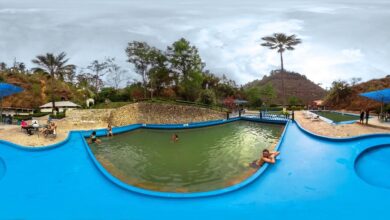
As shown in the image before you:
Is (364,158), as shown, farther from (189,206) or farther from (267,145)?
(189,206)

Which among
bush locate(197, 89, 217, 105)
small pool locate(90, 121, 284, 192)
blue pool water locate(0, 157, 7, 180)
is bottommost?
small pool locate(90, 121, 284, 192)

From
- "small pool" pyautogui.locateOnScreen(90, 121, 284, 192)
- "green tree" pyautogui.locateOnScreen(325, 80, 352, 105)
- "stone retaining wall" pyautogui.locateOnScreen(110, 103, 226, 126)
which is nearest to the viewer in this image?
"small pool" pyautogui.locateOnScreen(90, 121, 284, 192)

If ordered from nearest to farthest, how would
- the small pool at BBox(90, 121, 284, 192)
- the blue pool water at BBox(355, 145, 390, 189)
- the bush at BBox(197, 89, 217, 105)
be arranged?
the blue pool water at BBox(355, 145, 390, 189), the small pool at BBox(90, 121, 284, 192), the bush at BBox(197, 89, 217, 105)

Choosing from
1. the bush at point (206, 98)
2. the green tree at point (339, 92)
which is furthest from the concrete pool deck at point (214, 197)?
the green tree at point (339, 92)

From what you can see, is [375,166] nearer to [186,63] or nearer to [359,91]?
[186,63]

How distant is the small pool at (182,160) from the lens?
913 cm

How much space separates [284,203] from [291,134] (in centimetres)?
1068

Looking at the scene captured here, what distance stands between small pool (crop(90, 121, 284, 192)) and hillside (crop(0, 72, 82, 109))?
23.7 metres

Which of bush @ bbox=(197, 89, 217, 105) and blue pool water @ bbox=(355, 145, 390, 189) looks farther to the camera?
bush @ bbox=(197, 89, 217, 105)

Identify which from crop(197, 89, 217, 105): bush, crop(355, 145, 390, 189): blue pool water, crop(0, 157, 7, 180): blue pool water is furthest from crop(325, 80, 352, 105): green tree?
crop(0, 157, 7, 180): blue pool water

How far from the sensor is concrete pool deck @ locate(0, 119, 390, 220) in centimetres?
626

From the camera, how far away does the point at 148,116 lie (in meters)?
26.8

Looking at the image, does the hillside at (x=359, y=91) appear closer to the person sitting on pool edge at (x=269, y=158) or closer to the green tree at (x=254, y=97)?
the green tree at (x=254, y=97)

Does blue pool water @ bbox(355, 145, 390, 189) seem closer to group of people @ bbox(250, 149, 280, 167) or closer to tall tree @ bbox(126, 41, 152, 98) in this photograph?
group of people @ bbox(250, 149, 280, 167)
